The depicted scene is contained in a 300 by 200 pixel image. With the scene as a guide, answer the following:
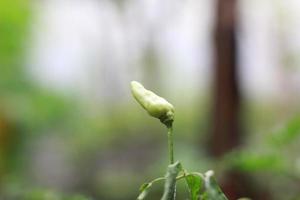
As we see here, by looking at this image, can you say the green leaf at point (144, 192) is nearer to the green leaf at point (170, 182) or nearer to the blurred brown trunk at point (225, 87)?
the green leaf at point (170, 182)

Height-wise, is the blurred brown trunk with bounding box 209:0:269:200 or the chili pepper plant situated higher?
the blurred brown trunk with bounding box 209:0:269:200

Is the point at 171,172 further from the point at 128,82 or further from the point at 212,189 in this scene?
the point at 128,82

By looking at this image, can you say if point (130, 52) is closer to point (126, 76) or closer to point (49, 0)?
point (126, 76)

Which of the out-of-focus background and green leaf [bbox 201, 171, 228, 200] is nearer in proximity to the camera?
green leaf [bbox 201, 171, 228, 200]

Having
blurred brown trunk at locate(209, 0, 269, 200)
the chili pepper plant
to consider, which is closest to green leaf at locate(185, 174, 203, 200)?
the chili pepper plant

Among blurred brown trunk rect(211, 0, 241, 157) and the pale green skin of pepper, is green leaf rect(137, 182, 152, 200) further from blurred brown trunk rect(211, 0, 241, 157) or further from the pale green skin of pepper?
blurred brown trunk rect(211, 0, 241, 157)

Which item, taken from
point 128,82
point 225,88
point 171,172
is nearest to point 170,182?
point 171,172

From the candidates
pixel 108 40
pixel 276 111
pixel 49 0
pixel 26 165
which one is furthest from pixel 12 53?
pixel 276 111

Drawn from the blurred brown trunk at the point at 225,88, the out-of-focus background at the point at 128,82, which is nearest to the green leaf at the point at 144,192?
the out-of-focus background at the point at 128,82
